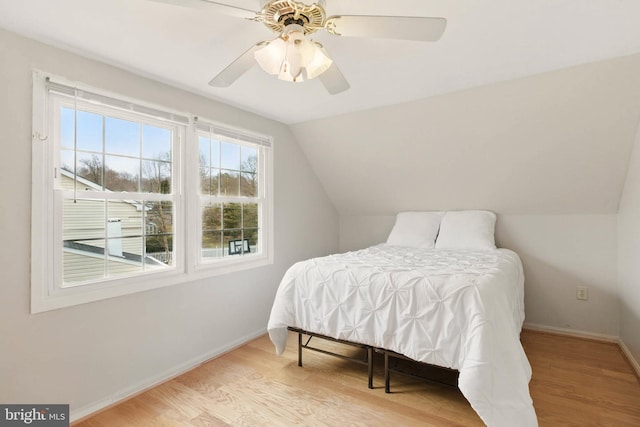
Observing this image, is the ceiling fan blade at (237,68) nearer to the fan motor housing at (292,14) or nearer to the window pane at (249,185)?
the fan motor housing at (292,14)

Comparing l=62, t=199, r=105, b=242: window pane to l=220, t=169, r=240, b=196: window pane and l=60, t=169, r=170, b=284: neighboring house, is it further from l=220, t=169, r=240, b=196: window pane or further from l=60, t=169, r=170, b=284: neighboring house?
l=220, t=169, r=240, b=196: window pane

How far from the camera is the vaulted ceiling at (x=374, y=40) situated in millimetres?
1473

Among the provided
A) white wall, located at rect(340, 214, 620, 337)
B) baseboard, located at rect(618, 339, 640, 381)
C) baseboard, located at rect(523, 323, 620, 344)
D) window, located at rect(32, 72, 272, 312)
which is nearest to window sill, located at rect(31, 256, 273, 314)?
window, located at rect(32, 72, 272, 312)

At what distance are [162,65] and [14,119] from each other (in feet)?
2.73

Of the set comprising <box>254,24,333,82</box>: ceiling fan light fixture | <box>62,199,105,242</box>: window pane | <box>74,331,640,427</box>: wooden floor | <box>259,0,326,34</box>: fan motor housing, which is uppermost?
<box>259,0,326,34</box>: fan motor housing

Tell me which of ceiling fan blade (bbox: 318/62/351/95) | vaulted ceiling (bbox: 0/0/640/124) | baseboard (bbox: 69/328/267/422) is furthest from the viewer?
baseboard (bbox: 69/328/267/422)

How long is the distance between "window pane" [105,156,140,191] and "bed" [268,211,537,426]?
1.27 meters

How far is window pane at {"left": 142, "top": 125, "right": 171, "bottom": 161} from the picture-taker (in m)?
2.26

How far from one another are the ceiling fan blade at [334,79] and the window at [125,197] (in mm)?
1260

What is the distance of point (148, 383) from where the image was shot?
7.02 feet

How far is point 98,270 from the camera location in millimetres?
1994

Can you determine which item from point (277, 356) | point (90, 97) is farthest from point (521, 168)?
point (90, 97)

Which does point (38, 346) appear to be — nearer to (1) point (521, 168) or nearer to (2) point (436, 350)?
(2) point (436, 350)

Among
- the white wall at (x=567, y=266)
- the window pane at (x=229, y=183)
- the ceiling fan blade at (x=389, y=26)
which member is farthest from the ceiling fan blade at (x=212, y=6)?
the white wall at (x=567, y=266)
